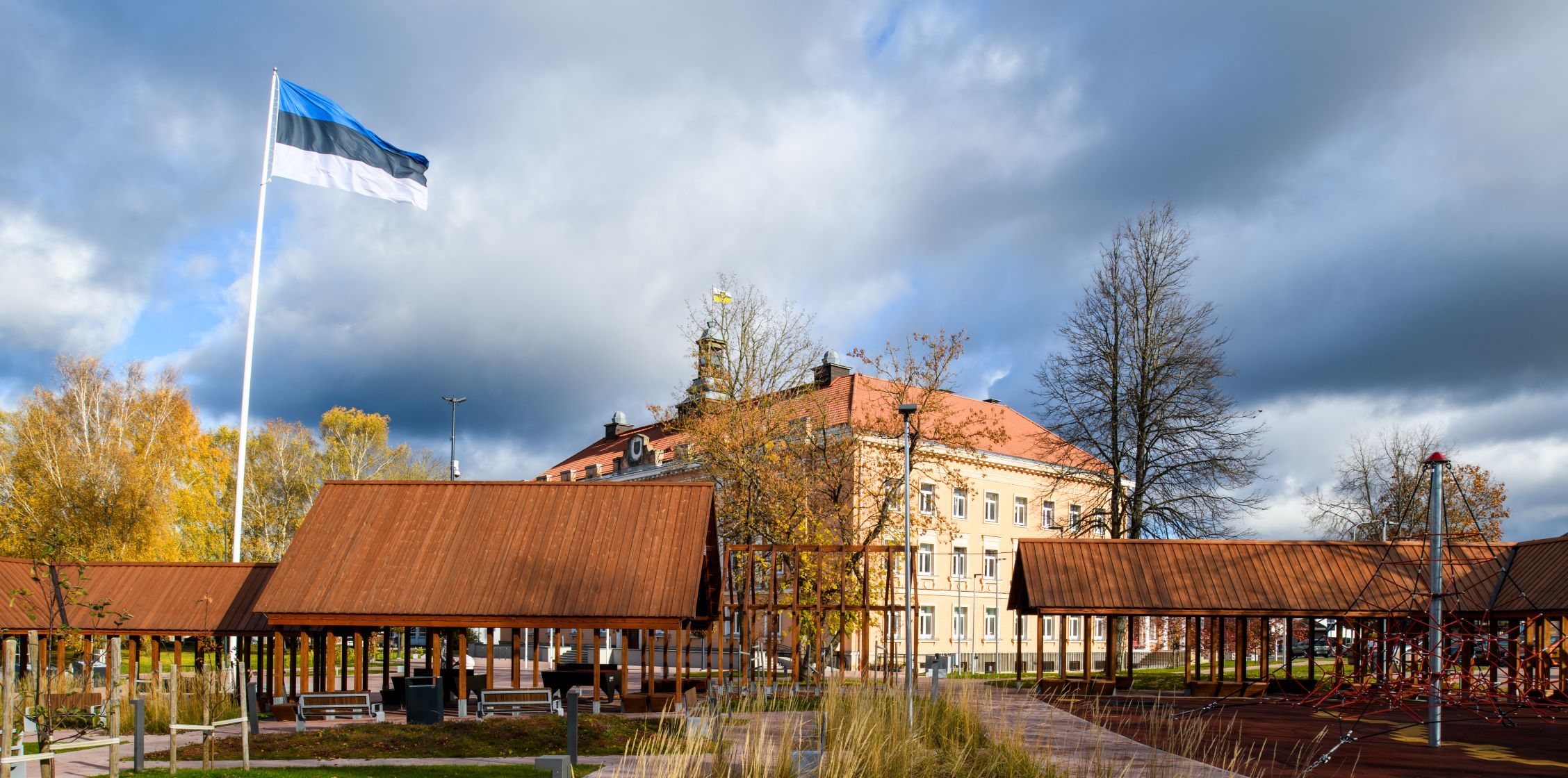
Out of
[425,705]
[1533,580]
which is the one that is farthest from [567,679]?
[1533,580]

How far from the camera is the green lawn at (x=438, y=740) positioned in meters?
14.9

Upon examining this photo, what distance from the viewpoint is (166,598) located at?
76.3 feet

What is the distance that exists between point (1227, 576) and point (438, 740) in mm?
17033

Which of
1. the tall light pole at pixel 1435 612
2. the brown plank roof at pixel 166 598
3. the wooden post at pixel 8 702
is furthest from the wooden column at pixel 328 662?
the tall light pole at pixel 1435 612

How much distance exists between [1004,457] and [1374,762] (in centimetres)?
3832

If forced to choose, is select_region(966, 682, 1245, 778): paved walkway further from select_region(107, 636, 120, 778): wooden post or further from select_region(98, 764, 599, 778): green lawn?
select_region(107, 636, 120, 778): wooden post

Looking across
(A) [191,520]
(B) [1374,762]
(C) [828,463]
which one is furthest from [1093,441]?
(A) [191,520]

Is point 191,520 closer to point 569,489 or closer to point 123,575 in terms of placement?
point 123,575

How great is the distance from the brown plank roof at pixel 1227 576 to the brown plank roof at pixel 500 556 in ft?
24.1

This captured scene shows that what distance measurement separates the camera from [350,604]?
20.2 metres

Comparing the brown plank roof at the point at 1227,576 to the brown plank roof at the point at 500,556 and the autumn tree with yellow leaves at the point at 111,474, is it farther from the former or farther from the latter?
the autumn tree with yellow leaves at the point at 111,474

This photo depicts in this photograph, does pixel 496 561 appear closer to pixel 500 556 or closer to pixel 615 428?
pixel 500 556

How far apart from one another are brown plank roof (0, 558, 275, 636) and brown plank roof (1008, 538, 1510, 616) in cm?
1564

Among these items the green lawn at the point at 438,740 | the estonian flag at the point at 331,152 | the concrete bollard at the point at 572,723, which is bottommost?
the green lawn at the point at 438,740
